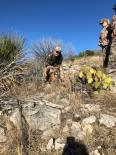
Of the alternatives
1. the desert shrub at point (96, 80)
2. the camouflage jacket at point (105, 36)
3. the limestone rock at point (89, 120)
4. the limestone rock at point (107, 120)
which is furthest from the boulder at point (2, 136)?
the camouflage jacket at point (105, 36)

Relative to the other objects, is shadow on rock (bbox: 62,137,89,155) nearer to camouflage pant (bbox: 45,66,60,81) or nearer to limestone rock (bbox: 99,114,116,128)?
limestone rock (bbox: 99,114,116,128)

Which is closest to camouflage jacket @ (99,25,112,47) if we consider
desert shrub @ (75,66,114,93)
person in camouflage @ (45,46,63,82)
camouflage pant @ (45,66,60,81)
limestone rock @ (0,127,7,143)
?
person in camouflage @ (45,46,63,82)

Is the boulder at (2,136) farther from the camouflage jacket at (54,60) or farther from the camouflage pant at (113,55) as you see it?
the camouflage pant at (113,55)

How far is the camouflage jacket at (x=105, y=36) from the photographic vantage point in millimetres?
13703

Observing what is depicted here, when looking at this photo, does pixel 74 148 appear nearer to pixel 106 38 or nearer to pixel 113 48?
pixel 106 38

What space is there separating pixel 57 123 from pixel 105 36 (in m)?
5.58

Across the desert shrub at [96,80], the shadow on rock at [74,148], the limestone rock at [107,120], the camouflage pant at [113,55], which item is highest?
the camouflage pant at [113,55]

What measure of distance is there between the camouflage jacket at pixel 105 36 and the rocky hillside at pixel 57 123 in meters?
3.76

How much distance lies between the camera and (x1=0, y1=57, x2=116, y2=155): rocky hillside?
8.23 metres

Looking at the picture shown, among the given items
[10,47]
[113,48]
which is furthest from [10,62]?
[113,48]

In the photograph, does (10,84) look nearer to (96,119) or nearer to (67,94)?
(67,94)

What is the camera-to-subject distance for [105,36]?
13773mm

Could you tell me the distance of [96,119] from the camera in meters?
9.12

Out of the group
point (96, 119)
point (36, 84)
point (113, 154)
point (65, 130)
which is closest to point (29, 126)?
point (65, 130)
